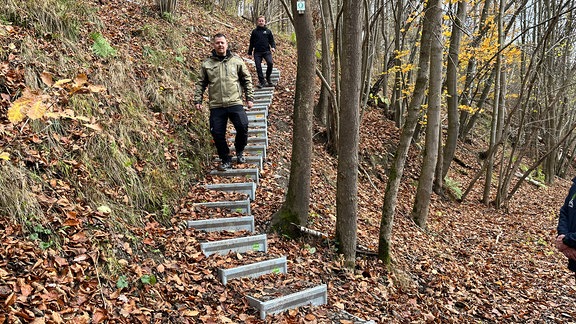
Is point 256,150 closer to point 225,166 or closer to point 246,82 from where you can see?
point 225,166

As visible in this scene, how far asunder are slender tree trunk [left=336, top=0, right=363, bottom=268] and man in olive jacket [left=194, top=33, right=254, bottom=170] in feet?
6.53

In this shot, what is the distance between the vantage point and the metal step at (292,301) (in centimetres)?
414

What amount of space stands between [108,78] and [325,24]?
5223mm

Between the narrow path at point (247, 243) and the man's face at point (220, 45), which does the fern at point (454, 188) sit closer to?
the narrow path at point (247, 243)

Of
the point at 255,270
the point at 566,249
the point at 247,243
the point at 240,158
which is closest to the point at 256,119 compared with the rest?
the point at 240,158

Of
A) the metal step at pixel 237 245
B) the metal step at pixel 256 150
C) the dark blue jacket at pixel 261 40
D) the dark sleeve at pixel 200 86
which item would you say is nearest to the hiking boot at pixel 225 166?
the metal step at pixel 256 150

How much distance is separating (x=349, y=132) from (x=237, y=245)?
2.09m

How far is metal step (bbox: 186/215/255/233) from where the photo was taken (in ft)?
17.8

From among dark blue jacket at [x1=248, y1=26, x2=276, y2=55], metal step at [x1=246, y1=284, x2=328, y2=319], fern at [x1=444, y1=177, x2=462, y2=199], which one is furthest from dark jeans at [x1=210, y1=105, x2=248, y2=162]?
fern at [x1=444, y1=177, x2=462, y2=199]

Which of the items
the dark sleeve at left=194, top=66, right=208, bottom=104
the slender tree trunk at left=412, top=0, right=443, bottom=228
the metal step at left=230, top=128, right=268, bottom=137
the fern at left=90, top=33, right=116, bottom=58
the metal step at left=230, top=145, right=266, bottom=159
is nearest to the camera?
the dark sleeve at left=194, top=66, right=208, bottom=104

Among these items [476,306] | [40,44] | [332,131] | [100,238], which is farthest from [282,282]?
[332,131]

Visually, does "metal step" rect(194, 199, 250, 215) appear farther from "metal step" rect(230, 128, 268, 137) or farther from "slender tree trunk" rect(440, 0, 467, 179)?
"slender tree trunk" rect(440, 0, 467, 179)

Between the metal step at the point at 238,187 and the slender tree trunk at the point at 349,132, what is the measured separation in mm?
1567

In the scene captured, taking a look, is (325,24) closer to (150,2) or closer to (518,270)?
(150,2)
